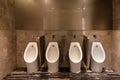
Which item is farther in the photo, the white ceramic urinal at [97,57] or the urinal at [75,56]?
the white ceramic urinal at [97,57]

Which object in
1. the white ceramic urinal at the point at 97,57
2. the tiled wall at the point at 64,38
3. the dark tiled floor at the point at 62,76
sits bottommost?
the dark tiled floor at the point at 62,76

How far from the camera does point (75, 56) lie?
4.01 metres

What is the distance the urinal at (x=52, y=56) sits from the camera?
3.71m

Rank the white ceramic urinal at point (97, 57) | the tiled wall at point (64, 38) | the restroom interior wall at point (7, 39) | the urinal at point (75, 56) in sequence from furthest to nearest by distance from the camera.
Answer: the tiled wall at point (64, 38)
the white ceramic urinal at point (97, 57)
the urinal at point (75, 56)
the restroom interior wall at point (7, 39)

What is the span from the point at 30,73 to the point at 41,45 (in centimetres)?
65

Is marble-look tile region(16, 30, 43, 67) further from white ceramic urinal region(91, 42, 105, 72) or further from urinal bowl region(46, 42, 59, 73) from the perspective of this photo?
white ceramic urinal region(91, 42, 105, 72)

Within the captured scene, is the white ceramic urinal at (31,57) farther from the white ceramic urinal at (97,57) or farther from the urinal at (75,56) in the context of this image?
the white ceramic urinal at (97,57)

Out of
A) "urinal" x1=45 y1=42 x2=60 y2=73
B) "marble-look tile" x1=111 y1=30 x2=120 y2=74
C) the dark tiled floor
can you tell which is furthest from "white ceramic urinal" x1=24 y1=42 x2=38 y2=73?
"marble-look tile" x1=111 y1=30 x2=120 y2=74

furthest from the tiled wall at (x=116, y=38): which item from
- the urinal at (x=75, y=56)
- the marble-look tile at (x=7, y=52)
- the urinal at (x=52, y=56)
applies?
the marble-look tile at (x=7, y=52)

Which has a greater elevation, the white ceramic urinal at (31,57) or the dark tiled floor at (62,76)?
the white ceramic urinal at (31,57)

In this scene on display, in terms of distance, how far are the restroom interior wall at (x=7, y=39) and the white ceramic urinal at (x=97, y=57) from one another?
70.1 inches

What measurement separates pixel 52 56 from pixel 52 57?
0.02 metres

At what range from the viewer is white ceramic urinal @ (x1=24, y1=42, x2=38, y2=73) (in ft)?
12.1

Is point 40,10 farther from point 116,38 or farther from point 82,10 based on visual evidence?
point 116,38
